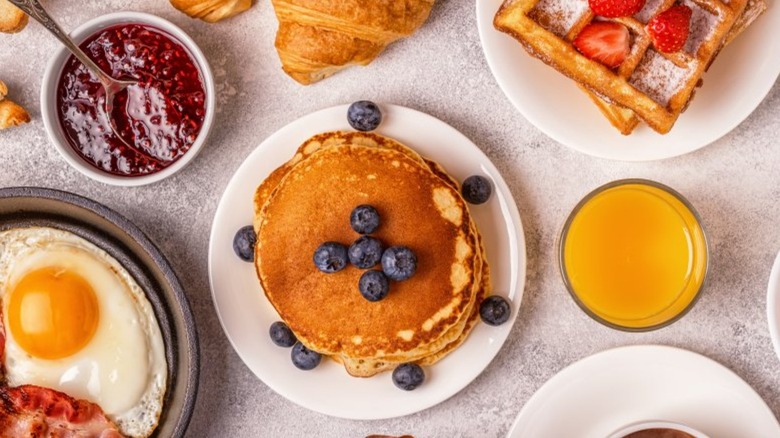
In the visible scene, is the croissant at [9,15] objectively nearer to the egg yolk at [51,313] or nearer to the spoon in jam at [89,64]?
the spoon in jam at [89,64]

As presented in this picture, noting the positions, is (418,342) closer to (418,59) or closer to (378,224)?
(378,224)

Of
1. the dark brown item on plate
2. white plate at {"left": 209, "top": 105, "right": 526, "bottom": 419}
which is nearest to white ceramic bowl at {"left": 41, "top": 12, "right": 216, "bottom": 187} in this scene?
white plate at {"left": 209, "top": 105, "right": 526, "bottom": 419}

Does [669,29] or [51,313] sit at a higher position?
[669,29]

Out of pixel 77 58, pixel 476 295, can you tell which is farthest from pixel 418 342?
pixel 77 58

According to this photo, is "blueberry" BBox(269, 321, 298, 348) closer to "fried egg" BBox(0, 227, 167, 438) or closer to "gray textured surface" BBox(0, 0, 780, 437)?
"gray textured surface" BBox(0, 0, 780, 437)

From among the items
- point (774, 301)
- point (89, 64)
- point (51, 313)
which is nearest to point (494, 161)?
point (774, 301)

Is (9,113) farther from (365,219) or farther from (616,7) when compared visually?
(616,7)

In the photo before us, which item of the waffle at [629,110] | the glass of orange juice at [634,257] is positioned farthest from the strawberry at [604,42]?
the glass of orange juice at [634,257]
